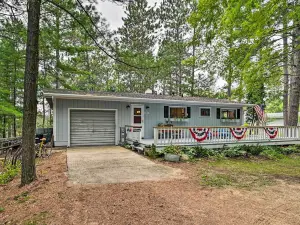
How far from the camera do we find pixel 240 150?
29.7 feet

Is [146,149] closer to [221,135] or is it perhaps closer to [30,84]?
[221,135]

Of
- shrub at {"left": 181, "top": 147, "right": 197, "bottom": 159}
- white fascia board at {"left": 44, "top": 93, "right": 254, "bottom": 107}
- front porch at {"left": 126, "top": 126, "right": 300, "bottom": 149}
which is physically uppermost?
white fascia board at {"left": 44, "top": 93, "right": 254, "bottom": 107}

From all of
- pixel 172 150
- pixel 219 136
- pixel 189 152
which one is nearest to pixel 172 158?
pixel 172 150

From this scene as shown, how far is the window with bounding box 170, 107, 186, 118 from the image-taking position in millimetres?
12484

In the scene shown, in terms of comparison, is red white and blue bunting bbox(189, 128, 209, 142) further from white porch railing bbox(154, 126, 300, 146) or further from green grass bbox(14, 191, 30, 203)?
green grass bbox(14, 191, 30, 203)

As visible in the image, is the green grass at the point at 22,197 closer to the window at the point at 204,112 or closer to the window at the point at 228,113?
the window at the point at 204,112

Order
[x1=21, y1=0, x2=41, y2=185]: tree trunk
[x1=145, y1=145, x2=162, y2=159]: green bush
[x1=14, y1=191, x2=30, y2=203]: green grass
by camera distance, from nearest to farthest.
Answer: [x1=14, y1=191, x2=30, y2=203]: green grass → [x1=21, y1=0, x2=41, y2=185]: tree trunk → [x1=145, y1=145, x2=162, y2=159]: green bush

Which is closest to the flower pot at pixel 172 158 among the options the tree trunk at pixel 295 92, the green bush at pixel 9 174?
the green bush at pixel 9 174

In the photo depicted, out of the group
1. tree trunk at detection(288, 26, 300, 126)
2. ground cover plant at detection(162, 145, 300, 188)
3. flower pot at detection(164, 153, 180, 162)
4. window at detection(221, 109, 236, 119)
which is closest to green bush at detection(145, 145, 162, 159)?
ground cover plant at detection(162, 145, 300, 188)

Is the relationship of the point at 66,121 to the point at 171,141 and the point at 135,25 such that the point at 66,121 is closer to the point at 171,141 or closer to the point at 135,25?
the point at 171,141

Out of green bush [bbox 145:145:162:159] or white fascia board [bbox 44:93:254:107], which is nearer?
green bush [bbox 145:145:162:159]

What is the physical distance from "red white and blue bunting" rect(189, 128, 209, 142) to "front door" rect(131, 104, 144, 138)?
3.67m

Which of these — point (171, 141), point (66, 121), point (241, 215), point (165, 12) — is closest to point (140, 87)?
point (165, 12)

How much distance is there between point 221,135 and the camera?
9438 mm
